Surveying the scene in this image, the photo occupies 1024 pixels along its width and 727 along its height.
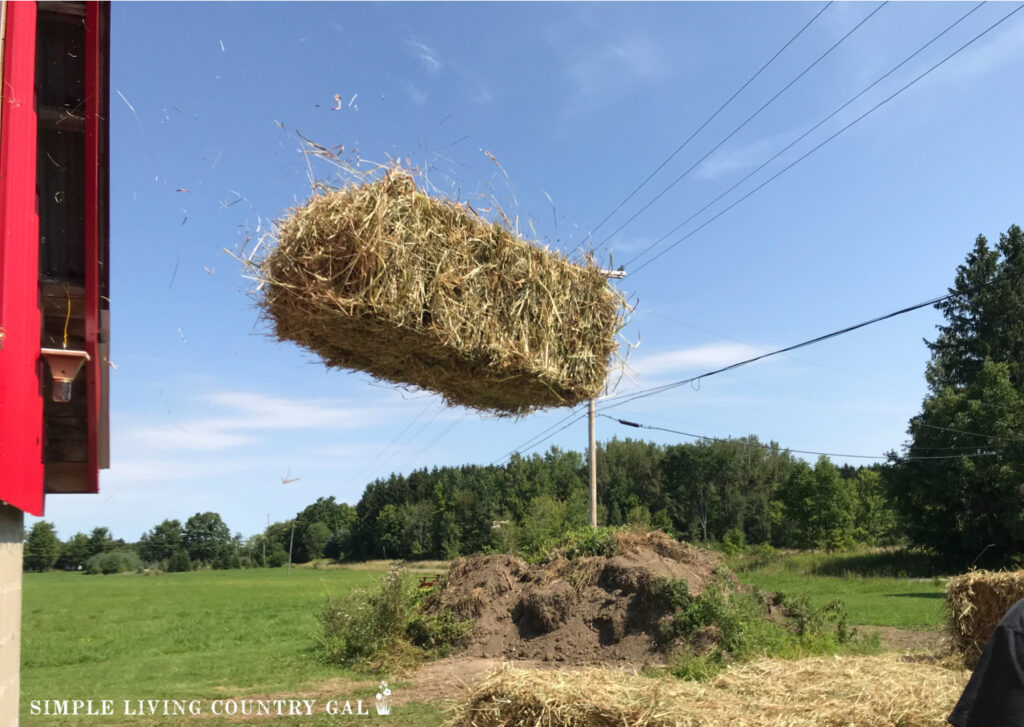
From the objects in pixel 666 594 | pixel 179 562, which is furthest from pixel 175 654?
pixel 179 562

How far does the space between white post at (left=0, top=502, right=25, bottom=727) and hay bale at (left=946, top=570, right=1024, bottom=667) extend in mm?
12234

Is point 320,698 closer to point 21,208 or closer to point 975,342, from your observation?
point 21,208

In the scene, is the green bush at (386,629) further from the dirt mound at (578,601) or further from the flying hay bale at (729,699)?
the flying hay bale at (729,699)

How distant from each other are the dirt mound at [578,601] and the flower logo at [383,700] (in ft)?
12.4

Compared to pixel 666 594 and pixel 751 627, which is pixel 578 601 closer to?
pixel 666 594

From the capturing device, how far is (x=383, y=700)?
11.1m

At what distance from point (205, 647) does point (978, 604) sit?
1729 cm

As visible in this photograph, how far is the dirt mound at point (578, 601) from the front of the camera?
1455 cm

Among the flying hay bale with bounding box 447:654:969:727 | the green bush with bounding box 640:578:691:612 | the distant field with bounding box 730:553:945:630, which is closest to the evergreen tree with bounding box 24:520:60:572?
the distant field with bounding box 730:553:945:630

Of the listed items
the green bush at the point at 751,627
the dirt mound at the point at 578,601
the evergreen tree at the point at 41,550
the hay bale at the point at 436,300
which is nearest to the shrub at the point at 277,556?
the evergreen tree at the point at 41,550

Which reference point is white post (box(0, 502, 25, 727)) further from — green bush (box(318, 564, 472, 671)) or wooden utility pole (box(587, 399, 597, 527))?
wooden utility pole (box(587, 399, 597, 527))

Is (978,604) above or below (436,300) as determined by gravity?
below

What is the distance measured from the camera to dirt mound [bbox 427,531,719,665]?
47.8 feet

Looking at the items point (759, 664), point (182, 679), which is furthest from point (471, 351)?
point (182, 679)
